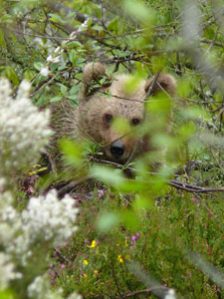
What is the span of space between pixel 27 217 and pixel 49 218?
9 centimetres

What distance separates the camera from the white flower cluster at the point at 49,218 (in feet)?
7.43

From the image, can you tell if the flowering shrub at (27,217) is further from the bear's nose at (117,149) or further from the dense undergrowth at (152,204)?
Answer: the bear's nose at (117,149)

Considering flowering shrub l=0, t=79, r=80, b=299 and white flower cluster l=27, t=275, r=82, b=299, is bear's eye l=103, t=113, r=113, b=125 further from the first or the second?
white flower cluster l=27, t=275, r=82, b=299

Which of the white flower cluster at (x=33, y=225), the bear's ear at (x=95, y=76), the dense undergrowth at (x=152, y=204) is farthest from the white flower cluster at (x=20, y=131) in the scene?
the bear's ear at (x=95, y=76)

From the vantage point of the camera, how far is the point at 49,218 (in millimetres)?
2270

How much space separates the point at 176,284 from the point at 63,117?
12.4 ft

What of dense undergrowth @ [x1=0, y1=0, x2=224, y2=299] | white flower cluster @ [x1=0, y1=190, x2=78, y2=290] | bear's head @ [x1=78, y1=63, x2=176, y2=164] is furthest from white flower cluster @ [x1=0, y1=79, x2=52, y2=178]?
bear's head @ [x1=78, y1=63, x2=176, y2=164]

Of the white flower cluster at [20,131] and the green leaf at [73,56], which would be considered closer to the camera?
the white flower cluster at [20,131]

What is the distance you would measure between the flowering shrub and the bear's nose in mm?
4961

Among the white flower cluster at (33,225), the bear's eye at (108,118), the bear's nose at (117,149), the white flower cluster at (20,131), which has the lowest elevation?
the bear's eye at (108,118)

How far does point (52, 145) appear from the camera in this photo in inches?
295

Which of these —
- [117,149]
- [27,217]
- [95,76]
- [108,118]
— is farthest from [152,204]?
[108,118]

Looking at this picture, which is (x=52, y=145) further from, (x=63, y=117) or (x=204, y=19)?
(x=204, y=19)

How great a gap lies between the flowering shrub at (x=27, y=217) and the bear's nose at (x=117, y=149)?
195 inches
